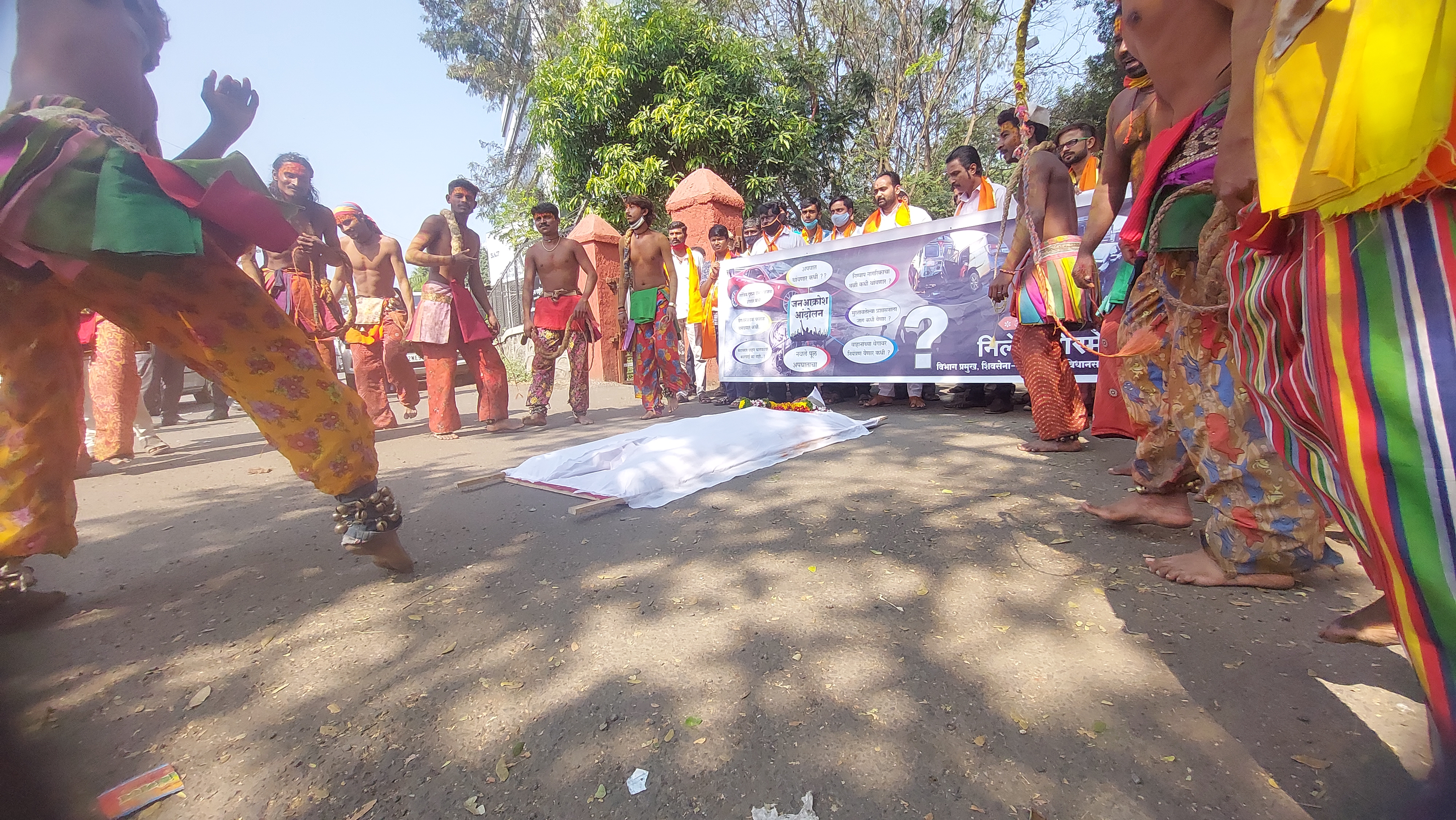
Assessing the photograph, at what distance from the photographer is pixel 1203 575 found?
1.80 meters

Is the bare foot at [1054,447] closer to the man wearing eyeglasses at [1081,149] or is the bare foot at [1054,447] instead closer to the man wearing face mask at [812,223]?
the man wearing eyeglasses at [1081,149]

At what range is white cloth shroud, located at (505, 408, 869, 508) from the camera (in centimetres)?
302

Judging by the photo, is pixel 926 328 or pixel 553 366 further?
pixel 553 366

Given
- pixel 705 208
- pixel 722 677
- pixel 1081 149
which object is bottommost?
pixel 722 677

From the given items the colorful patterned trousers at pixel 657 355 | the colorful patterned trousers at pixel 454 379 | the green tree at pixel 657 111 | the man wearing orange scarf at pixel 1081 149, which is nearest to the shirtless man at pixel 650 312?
the colorful patterned trousers at pixel 657 355

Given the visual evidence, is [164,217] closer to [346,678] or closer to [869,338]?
[346,678]

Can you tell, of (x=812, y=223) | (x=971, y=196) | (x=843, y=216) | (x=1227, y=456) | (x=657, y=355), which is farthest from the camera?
(x=812, y=223)

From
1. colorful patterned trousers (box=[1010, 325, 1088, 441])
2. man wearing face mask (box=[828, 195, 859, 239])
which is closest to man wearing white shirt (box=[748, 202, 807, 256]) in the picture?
man wearing face mask (box=[828, 195, 859, 239])

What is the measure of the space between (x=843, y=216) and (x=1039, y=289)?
393cm

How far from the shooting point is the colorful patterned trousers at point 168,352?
1.73 m

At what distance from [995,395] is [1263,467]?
3.40 m

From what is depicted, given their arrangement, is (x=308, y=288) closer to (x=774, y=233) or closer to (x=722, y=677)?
(x=774, y=233)

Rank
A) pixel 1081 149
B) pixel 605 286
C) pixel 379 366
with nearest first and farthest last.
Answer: pixel 1081 149
pixel 379 366
pixel 605 286

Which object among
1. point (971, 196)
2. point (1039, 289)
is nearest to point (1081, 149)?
point (971, 196)
